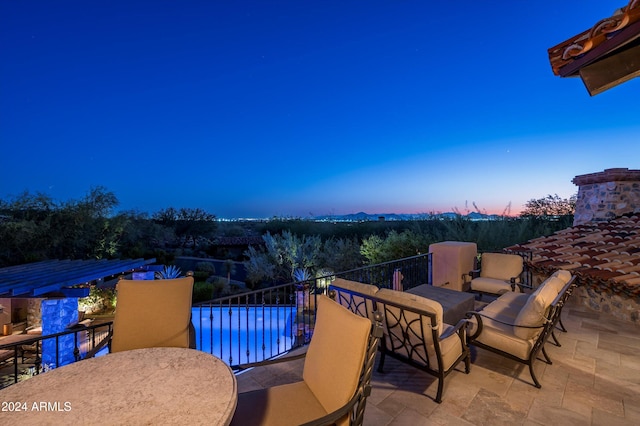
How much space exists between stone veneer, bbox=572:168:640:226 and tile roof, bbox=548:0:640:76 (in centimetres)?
640

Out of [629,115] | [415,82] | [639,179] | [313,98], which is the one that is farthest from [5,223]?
[629,115]

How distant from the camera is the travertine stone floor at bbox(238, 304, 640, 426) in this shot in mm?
2033

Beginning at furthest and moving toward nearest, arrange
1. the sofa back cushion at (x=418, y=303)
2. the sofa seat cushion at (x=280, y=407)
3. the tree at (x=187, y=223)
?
the tree at (x=187, y=223) → the sofa back cushion at (x=418, y=303) → the sofa seat cushion at (x=280, y=407)

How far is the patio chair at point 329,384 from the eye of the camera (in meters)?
1.23

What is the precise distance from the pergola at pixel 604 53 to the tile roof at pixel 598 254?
3213mm

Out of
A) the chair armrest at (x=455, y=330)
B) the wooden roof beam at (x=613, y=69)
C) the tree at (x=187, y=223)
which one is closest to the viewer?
the wooden roof beam at (x=613, y=69)

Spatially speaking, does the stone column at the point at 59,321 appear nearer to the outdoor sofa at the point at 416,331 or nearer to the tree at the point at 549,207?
the outdoor sofa at the point at 416,331

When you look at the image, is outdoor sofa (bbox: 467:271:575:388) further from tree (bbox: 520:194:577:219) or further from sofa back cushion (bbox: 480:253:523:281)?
tree (bbox: 520:194:577:219)

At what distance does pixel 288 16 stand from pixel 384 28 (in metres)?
2.80

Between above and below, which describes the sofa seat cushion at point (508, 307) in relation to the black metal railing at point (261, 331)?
above

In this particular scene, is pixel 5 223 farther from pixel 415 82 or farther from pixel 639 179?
pixel 639 179

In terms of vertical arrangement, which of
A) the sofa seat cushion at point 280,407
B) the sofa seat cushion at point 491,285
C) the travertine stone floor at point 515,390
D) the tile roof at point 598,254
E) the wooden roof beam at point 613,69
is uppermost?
the wooden roof beam at point 613,69

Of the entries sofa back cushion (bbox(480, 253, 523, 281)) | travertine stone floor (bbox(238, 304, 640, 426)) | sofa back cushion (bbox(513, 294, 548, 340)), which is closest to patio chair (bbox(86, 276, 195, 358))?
travertine stone floor (bbox(238, 304, 640, 426))

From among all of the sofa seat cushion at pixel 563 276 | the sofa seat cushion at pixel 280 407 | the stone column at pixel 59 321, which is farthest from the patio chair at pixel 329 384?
the stone column at pixel 59 321
